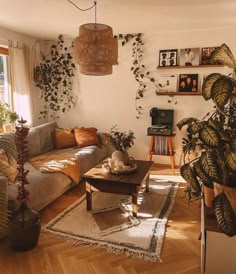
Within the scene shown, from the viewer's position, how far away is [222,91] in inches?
53.4

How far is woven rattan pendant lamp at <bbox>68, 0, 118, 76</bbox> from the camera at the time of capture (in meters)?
2.51

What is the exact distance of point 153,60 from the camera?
14.5 feet

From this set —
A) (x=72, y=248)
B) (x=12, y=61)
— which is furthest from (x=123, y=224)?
(x=12, y=61)

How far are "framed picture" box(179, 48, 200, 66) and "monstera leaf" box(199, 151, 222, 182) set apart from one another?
3.11 m

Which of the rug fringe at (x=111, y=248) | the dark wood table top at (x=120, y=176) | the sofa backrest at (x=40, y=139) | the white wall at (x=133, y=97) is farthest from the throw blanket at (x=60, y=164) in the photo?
the white wall at (x=133, y=97)

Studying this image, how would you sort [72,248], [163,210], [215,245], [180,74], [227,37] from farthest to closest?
[180,74] < [227,37] < [163,210] < [72,248] < [215,245]

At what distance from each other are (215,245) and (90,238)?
45.9 inches

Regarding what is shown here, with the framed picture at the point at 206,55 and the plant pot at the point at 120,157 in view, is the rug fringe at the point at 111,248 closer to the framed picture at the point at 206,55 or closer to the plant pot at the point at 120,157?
the plant pot at the point at 120,157

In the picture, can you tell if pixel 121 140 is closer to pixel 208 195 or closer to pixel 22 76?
pixel 208 195

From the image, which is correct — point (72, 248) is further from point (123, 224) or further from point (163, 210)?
point (163, 210)

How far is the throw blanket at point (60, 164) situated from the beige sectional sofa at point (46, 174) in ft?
0.20

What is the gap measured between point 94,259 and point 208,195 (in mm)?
1060

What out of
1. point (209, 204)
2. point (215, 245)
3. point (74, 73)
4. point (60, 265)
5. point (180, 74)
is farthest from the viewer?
point (74, 73)

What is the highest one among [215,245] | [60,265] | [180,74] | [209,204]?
[180,74]
